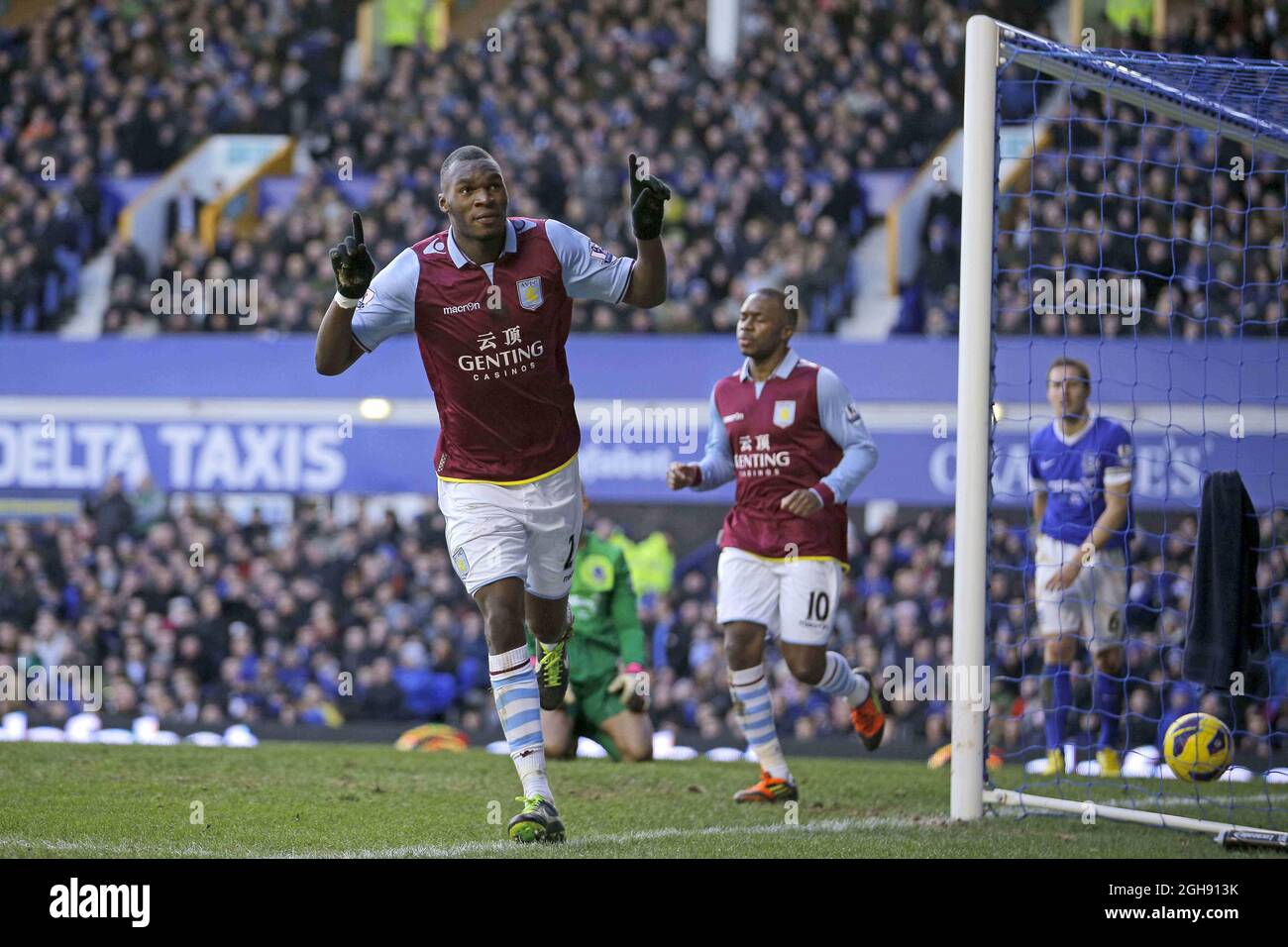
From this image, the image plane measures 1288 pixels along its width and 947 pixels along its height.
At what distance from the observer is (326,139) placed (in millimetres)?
19266

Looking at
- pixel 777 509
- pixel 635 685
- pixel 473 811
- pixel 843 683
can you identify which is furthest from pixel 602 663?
pixel 473 811

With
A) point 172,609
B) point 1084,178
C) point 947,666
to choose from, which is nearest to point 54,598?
point 172,609

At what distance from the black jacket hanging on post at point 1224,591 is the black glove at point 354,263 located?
3510mm

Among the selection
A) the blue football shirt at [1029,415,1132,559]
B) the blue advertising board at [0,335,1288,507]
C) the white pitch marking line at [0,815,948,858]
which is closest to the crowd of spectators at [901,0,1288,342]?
the blue advertising board at [0,335,1288,507]

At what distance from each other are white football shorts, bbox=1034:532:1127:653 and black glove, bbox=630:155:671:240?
13.8 feet

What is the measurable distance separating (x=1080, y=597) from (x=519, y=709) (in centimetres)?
463

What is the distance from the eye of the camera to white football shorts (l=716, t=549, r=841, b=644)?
7359mm

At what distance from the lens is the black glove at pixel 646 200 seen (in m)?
5.50

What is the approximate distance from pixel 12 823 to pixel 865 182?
13893 mm

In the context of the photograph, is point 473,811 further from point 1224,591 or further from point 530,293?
point 1224,591

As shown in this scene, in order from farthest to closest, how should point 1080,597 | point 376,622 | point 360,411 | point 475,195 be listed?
1. point 360,411
2. point 376,622
3. point 1080,597
4. point 475,195

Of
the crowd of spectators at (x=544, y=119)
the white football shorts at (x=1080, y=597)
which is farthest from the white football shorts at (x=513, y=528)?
the crowd of spectators at (x=544, y=119)
